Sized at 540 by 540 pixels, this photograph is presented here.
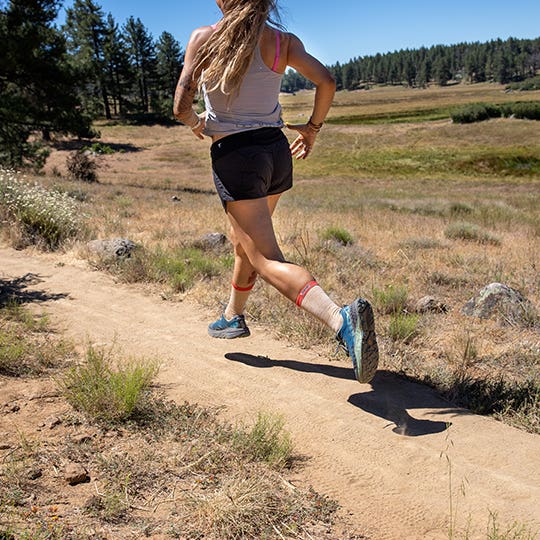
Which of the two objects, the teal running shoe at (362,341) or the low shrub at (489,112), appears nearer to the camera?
the teal running shoe at (362,341)

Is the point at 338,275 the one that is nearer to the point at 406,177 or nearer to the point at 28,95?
the point at 28,95

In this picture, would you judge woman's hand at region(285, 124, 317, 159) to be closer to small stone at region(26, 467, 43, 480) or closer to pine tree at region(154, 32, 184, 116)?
small stone at region(26, 467, 43, 480)

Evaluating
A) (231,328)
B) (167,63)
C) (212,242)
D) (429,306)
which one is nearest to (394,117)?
(167,63)

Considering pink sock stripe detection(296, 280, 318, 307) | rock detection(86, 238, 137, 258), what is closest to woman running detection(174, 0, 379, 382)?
pink sock stripe detection(296, 280, 318, 307)

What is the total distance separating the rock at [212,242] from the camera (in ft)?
22.0

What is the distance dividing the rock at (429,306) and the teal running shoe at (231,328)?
1.51 m

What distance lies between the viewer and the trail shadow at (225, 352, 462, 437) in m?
2.76

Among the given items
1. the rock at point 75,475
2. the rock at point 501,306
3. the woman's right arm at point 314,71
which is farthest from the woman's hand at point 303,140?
the rock at point 75,475

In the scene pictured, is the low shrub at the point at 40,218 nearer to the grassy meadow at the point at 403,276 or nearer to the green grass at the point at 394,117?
the grassy meadow at the point at 403,276

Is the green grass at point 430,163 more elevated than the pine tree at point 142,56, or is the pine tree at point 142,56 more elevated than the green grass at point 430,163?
the pine tree at point 142,56

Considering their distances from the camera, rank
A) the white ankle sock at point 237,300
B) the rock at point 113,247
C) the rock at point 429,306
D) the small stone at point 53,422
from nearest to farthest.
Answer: the small stone at point 53,422 → the white ankle sock at point 237,300 → the rock at point 429,306 → the rock at point 113,247

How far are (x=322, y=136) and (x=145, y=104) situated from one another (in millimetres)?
28898

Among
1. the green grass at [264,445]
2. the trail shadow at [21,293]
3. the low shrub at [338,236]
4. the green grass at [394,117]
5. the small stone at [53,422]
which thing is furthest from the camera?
the green grass at [394,117]

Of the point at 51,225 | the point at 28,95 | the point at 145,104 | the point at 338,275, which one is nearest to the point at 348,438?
the point at 338,275
